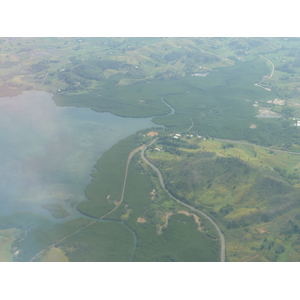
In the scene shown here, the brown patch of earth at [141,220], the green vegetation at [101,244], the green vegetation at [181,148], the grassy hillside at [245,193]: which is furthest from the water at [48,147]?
the grassy hillside at [245,193]

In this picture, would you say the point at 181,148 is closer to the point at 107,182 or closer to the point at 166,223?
the point at 107,182

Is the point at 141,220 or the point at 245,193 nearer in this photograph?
the point at 141,220


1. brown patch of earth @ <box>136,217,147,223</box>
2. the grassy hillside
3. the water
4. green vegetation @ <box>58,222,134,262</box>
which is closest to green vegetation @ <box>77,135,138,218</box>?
the water

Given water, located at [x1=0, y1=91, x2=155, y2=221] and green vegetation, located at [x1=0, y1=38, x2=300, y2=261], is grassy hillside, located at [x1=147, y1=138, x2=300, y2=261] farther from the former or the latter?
water, located at [x1=0, y1=91, x2=155, y2=221]

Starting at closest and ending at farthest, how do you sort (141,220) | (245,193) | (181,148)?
(141,220) → (245,193) → (181,148)

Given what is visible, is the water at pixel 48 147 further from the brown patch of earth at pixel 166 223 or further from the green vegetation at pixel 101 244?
the brown patch of earth at pixel 166 223

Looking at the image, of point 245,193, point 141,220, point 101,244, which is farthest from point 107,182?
point 245,193

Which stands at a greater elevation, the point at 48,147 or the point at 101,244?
the point at 48,147

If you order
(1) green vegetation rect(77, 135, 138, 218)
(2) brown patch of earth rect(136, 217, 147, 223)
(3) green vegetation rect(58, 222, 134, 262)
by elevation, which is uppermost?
(1) green vegetation rect(77, 135, 138, 218)
